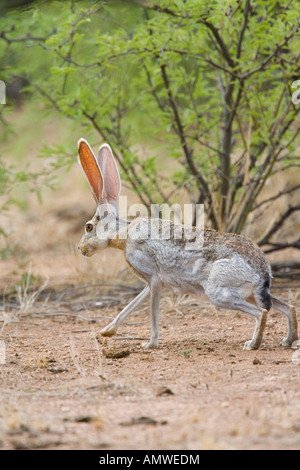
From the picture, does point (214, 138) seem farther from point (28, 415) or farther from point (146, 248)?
point (28, 415)

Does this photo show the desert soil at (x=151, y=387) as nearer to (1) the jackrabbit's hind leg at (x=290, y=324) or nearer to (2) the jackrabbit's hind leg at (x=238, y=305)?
(1) the jackrabbit's hind leg at (x=290, y=324)

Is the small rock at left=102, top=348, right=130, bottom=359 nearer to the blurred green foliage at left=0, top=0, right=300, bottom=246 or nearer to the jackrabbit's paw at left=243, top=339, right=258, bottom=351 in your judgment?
the jackrabbit's paw at left=243, top=339, right=258, bottom=351

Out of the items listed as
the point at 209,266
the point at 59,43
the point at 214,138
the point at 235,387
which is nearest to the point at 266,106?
the point at 214,138

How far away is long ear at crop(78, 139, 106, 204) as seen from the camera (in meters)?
5.38

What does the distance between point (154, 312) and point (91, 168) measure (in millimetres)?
1294

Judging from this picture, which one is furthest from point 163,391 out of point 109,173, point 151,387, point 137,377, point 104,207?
point 109,173

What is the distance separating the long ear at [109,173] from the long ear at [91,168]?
9 cm

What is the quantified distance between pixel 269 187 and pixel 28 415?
7891 millimetres

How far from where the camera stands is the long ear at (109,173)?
18.5ft

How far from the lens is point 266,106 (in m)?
7.33

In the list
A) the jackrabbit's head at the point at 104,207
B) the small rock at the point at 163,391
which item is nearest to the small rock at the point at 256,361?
the small rock at the point at 163,391

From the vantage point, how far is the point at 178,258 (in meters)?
5.23

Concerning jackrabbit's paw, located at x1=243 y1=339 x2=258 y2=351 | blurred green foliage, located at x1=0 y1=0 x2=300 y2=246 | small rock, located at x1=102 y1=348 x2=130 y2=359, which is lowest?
small rock, located at x1=102 y1=348 x2=130 y2=359

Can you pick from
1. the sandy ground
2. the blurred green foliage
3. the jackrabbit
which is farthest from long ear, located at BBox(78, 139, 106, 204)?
the sandy ground
